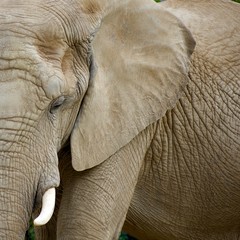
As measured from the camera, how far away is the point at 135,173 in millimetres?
5703

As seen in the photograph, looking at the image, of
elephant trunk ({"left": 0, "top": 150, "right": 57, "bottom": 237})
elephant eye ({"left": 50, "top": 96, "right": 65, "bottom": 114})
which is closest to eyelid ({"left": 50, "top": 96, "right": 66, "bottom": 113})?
elephant eye ({"left": 50, "top": 96, "right": 65, "bottom": 114})

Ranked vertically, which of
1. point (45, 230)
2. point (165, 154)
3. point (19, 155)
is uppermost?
point (19, 155)

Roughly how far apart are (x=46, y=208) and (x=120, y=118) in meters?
0.75

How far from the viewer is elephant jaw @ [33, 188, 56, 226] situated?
4.80 m

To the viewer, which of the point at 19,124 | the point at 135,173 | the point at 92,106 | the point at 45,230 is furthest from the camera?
the point at 45,230

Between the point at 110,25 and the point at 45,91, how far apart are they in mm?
601

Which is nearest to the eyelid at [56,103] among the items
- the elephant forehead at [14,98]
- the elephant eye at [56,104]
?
the elephant eye at [56,104]

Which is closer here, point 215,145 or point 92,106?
point 92,106

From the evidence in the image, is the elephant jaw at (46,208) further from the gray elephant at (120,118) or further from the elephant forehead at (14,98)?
the elephant forehead at (14,98)

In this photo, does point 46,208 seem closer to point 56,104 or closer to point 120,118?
point 56,104

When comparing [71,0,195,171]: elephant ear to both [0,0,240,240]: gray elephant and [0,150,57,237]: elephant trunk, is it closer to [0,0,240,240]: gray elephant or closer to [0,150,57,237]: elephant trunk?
[0,0,240,240]: gray elephant

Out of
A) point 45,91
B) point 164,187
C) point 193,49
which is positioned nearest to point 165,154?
point 164,187

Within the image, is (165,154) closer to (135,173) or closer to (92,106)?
(135,173)

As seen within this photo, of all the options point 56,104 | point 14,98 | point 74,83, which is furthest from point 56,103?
point 14,98
